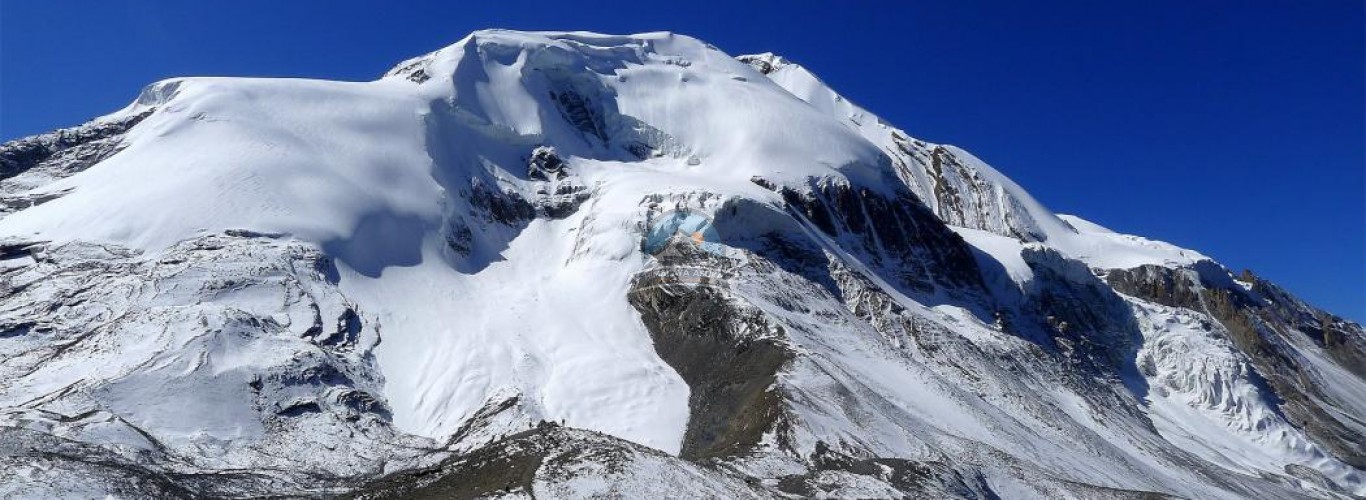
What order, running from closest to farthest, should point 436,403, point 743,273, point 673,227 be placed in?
point 436,403
point 743,273
point 673,227

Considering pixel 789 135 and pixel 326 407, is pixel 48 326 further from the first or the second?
pixel 789 135

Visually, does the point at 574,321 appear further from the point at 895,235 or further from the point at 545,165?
the point at 895,235

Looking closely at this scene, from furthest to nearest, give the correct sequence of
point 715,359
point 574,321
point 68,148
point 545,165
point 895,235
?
point 545,165 → point 895,235 → point 68,148 → point 574,321 → point 715,359

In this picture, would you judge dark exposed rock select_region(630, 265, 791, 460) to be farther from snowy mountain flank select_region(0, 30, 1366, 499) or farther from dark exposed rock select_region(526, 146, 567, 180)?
dark exposed rock select_region(526, 146, 567, 180)

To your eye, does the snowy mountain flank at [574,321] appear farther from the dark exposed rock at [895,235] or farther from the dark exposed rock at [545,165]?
the dark exposed rock at [545,165]

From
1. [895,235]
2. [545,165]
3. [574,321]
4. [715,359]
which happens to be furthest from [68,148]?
[895,235]

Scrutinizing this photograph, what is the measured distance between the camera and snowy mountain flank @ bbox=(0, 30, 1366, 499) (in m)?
38.7

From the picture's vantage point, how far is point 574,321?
54906mm

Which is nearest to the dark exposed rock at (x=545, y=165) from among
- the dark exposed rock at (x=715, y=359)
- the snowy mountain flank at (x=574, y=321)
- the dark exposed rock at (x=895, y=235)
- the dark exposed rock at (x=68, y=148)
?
the snowy mountain flank at (x=574, y=321)

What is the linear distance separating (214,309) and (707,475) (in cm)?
2637

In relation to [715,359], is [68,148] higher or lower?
higher

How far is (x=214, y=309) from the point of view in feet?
153

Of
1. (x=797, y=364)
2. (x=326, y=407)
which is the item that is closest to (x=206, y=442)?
(x=326, y=407)

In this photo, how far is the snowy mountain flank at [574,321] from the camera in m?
38.7
